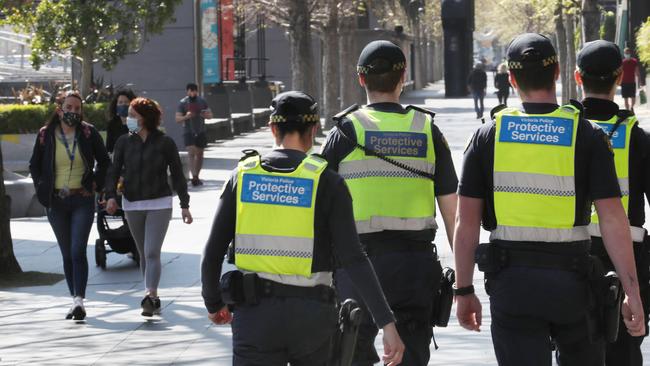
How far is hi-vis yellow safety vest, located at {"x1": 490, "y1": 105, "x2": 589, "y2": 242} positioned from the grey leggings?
555 cm

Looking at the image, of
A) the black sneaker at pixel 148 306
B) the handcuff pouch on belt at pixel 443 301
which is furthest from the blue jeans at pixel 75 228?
the handcuff pouch on belt at pixel 443 301

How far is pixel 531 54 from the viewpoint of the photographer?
212 inches

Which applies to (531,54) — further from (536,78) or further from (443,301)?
(443,301)

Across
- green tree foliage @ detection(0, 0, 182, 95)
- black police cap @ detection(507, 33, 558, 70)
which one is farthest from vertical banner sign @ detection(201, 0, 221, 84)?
black police cap @ detection(507, 33, 558, 70)

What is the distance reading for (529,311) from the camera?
5184mm

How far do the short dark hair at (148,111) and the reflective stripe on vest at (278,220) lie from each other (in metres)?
5.69

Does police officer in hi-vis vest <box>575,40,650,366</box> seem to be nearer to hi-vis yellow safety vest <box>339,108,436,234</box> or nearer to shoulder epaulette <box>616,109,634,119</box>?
shoulder epaulette <box>616,109,634,119</box>

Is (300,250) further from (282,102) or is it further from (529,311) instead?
(529,311)

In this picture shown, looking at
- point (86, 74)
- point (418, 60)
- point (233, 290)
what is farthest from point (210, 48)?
point (418, 60)

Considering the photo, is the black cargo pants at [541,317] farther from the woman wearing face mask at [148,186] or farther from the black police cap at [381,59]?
the woman wearing face mask at [148,186]

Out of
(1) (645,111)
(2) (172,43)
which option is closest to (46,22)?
(2) (172,43)

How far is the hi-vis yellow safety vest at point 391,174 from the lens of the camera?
6316 mm

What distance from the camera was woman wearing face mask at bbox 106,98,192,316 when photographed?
1064cm

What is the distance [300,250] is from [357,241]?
0.21 metres
